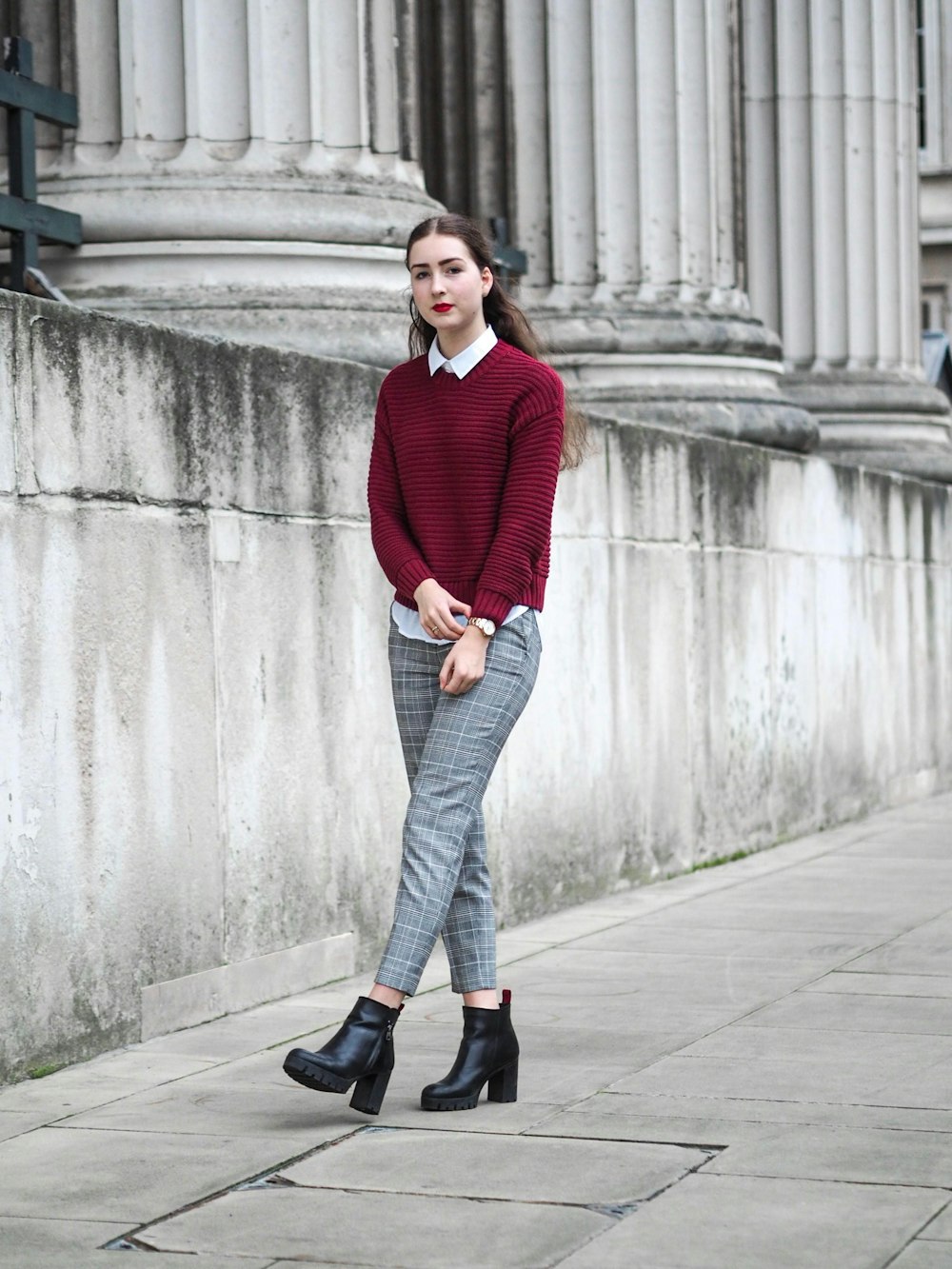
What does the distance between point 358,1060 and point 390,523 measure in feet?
3.54

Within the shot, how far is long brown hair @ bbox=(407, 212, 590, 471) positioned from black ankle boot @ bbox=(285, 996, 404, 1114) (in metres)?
1.20

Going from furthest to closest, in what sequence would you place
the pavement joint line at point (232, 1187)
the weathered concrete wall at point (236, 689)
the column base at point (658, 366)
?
the column base at point (658, 366)
the weathered concrete wall at point (236, 689)
the pavement joint line at point (232, 1187)

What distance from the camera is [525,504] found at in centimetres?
447

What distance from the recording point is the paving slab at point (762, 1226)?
3.51 m

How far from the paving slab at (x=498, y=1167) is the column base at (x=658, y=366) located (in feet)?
20.9

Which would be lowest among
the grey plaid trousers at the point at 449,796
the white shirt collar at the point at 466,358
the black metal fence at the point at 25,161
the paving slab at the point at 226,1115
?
the paving slab at the point at 226,1115

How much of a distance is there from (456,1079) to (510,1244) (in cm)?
99

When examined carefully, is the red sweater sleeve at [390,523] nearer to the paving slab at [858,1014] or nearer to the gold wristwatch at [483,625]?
the gold wristwatch at [483,625]

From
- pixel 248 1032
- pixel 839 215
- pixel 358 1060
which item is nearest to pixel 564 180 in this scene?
pixel 839 215

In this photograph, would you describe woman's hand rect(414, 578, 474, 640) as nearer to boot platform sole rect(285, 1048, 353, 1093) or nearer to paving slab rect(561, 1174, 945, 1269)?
boot platform sole rect(285, 1048, 353, 1093)

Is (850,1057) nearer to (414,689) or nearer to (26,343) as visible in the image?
(414,689)

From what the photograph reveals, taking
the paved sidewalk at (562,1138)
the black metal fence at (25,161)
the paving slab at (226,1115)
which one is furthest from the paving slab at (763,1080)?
the black metal fence at (25,161)

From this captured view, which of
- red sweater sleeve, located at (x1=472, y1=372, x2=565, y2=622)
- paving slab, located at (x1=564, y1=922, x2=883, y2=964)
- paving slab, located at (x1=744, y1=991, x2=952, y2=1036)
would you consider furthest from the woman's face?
paving slab, located at (x1=564, y1=922, x2=883, y2=964)

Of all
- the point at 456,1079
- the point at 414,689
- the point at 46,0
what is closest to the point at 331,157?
the point at 46,0
